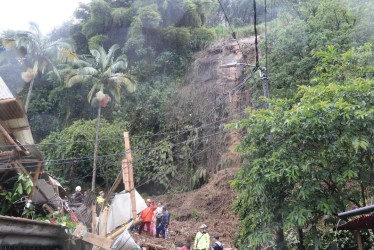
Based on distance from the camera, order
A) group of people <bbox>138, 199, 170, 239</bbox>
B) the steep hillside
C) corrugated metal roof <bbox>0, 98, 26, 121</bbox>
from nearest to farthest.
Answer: corrugated metal roof <bbox>0, 98, 26, 121</bbox> → group of people <bbox>138, 199, 170, 239</bbox> → the steep hillside

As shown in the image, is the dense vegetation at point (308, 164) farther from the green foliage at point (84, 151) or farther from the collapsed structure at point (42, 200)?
the green foliage at point (84, 151)

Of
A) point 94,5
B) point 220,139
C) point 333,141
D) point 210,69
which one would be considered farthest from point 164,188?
point 333,141

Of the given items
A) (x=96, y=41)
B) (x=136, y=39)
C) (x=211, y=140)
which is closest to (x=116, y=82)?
(x=211, y=140)

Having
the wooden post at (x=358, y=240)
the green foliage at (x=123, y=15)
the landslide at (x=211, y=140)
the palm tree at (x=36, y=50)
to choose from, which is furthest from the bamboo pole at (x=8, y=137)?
the green foliage at (x=123, y=15)

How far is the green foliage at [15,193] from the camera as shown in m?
9.06

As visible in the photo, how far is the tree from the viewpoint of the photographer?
28.1 ft

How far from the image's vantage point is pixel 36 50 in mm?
25719

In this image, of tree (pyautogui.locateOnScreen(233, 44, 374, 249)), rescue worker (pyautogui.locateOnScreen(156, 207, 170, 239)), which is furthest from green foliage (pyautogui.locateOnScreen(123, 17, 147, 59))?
tree (pyautogui.locateOnScreen(233, 44, 374, 249))

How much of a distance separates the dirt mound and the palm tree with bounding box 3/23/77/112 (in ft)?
35.5

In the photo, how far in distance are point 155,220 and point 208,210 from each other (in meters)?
5.59

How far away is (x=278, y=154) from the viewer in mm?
8828

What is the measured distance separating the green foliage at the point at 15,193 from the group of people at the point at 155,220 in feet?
19.0

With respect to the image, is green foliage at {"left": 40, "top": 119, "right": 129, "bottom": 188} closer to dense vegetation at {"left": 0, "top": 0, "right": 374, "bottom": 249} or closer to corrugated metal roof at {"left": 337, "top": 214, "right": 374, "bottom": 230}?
dense vegetation at {"left": 0, "top": 0, "right": 374, "bottom": 249}

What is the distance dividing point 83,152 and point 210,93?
29.6 feet
